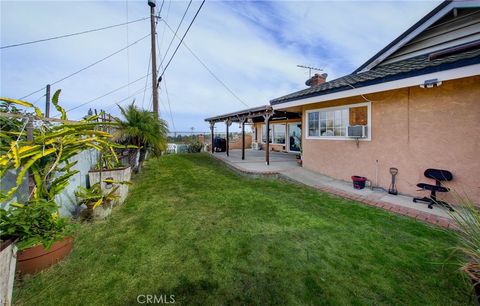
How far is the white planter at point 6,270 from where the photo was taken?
168cm

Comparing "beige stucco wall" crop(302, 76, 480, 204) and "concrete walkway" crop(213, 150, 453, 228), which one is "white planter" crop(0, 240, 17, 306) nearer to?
"concrete walkway" crop(213, 150, 453, 228)

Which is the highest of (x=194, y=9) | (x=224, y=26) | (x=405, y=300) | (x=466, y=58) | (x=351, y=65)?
(x=351, y=65)

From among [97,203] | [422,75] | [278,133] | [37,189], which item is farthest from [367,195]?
[278,133]

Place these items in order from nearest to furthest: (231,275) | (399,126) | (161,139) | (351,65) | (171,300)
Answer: (171,300)
(231,275)
(399,126)
(161,139)
(351,65)

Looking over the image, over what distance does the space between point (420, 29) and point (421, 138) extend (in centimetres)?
306

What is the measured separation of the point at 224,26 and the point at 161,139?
5.45 metres

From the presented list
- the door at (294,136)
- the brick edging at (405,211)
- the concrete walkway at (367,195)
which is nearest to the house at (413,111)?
the concrete walkway at (367,195)

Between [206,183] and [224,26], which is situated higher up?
[224,26]

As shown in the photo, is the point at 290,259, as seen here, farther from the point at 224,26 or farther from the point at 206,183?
the point at 224,26

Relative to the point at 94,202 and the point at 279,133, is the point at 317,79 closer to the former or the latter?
the point at 279,133

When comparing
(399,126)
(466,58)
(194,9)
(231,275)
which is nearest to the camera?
(231,275)

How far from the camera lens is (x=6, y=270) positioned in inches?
68.5

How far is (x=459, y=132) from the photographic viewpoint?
164 inches

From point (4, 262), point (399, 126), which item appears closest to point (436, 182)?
point (399, 126)
